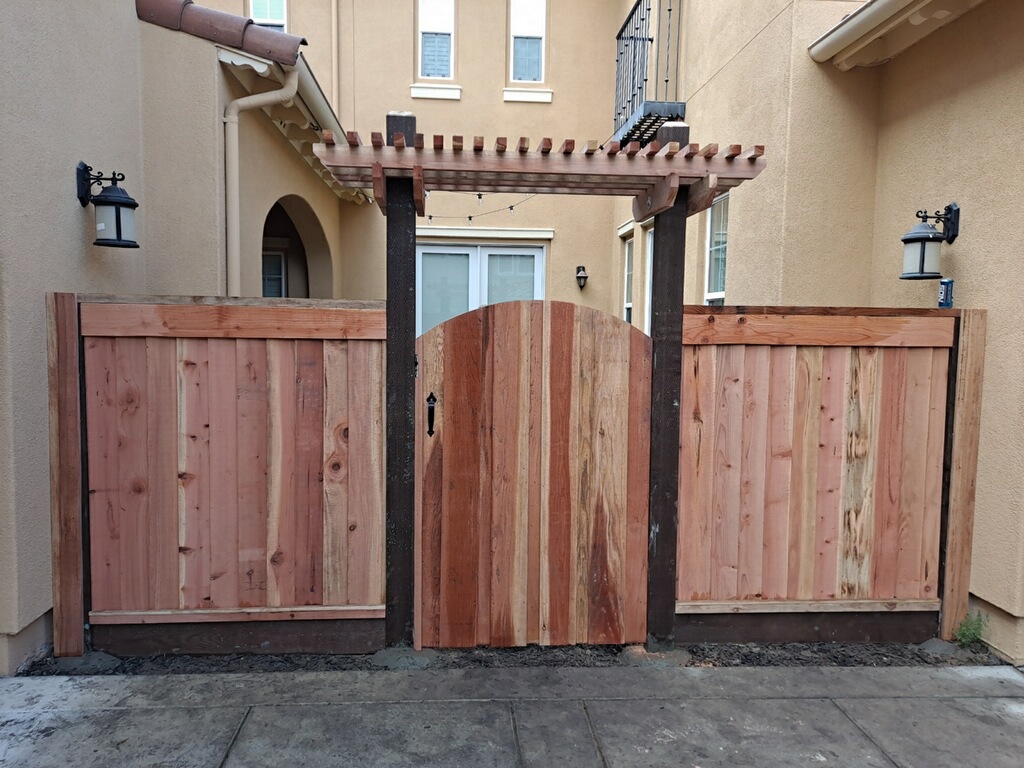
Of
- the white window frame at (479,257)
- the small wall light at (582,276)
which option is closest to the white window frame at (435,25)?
the white window frame at (479,257)

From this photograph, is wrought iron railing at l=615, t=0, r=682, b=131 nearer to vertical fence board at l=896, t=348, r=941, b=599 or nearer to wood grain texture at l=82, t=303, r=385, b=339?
vertical fence board at l=896, t=348, r=941, b=599

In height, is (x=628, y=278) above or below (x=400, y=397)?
above

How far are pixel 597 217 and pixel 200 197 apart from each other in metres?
5.42

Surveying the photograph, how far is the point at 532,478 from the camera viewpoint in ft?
11.1

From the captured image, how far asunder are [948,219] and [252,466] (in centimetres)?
388

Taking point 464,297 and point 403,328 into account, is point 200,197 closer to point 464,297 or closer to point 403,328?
point 403,328

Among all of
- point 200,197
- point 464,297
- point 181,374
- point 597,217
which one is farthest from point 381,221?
point 181,374

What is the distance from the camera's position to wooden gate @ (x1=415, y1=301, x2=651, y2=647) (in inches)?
131

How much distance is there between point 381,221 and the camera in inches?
351

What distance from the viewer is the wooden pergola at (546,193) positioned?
3.09 meters

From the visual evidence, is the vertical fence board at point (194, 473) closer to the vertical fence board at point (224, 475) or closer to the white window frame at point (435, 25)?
the vertical fence board at point (224, 475)

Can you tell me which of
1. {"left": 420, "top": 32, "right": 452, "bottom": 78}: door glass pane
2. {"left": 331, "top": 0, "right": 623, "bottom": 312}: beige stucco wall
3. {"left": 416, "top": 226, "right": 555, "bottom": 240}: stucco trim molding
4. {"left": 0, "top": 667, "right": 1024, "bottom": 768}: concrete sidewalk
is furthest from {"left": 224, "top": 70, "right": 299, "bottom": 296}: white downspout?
{"left": 420, "top": 32, "right": 452, "bottom": 78}: door glass pane

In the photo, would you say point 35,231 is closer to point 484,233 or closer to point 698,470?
point 698,470

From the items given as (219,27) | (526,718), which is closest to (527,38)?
(219,27)
